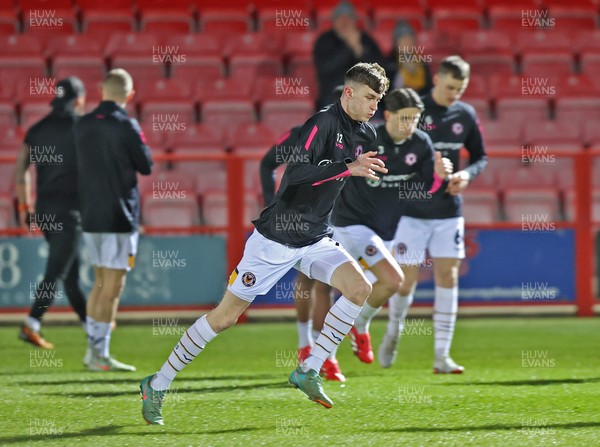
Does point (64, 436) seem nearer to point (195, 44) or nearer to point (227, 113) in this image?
point (227, 113)

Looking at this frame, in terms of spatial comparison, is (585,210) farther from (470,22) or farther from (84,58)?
(84,58)

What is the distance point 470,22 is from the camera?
52.5 feet

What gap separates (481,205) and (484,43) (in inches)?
136

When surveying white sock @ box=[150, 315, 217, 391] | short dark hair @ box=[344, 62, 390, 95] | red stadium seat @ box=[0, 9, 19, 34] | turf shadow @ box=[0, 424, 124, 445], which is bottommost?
turf shadow @ box=[0, 424, 124, 445]

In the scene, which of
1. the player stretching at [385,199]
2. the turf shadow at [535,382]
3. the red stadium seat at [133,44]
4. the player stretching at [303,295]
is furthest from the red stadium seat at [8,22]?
the turf shadow at [535,382]

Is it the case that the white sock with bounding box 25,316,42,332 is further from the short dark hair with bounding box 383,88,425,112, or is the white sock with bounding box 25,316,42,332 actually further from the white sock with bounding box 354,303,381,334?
the short dark hair with bounding box 383,88,425,112

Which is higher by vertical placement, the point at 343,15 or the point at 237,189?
the point at 343,15

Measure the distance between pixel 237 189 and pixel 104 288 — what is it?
12.4 ft

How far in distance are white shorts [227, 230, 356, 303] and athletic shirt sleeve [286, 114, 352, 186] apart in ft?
1.27

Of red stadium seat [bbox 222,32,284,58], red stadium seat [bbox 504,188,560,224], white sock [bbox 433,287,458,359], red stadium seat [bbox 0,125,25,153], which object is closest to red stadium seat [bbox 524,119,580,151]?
red stadium seat [bbox 504,188,560,224]

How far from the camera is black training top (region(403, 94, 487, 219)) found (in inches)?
326

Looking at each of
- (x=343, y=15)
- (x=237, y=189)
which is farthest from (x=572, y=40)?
(x=237, y=189)

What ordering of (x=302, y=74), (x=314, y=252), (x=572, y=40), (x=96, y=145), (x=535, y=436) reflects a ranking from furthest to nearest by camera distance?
(x=572, y=40) → (x=302, y=74) → (x=96, y=145) → (x=314, y=252) → (x=535, y=436)

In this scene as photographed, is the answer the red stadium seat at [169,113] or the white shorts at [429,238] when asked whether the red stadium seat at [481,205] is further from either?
the white shorts at [429,238]
